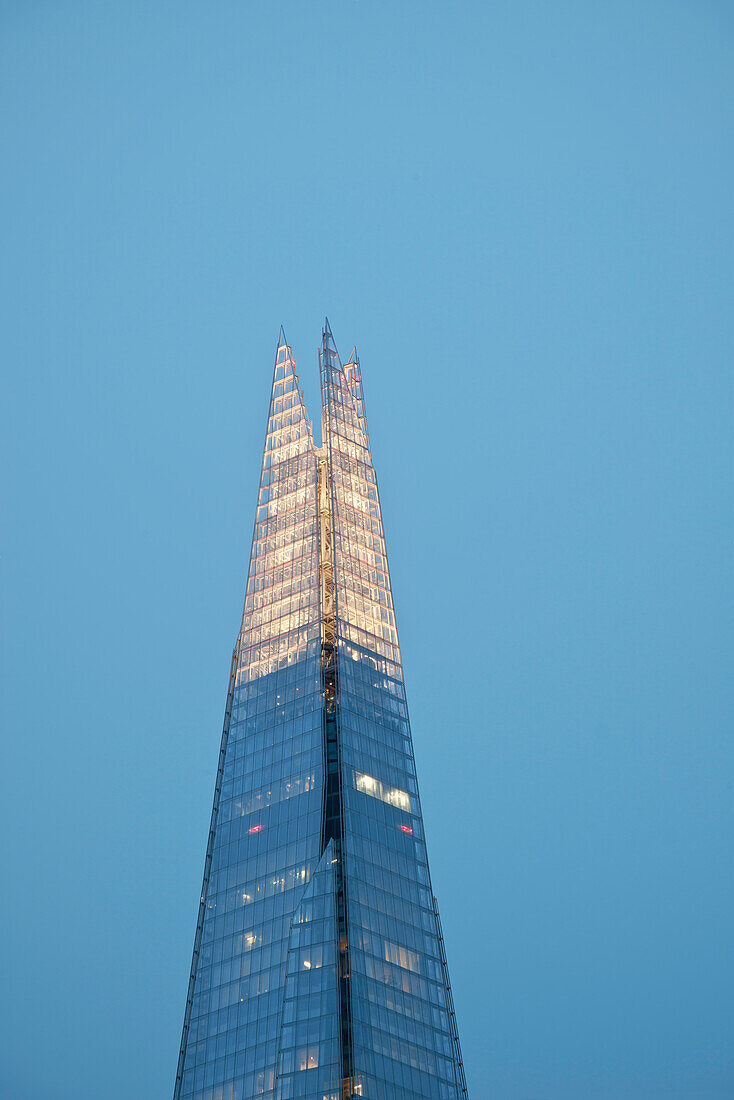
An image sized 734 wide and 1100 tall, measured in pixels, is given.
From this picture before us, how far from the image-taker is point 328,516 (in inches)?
6521

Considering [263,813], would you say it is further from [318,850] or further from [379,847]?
[379,847]

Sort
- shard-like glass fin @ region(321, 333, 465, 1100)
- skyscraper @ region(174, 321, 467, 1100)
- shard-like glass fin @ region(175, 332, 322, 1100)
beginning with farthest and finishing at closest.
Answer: shard-like glass fin @ region(175, 332, 322, 1100) < shard-like glass fin @ region(321, 333, 465, 1100) < skyscraper @ region(174, 321, 467, 1100)

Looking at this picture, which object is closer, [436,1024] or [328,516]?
[436,1024]

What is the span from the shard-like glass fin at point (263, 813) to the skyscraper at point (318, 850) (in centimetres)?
19

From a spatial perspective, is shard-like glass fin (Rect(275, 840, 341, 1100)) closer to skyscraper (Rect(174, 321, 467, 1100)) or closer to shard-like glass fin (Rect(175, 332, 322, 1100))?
skyscraper (Rect(174, 321, 467, 1100))

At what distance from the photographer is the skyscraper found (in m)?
124

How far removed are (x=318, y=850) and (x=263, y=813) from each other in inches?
401

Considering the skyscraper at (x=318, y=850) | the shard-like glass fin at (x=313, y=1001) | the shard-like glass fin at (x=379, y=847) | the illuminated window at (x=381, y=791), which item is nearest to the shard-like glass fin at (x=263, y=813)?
the skyscraper at (x=318, y=850)

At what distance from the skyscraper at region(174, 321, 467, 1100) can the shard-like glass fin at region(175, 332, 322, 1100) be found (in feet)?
0.64

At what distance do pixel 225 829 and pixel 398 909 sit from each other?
856 inches

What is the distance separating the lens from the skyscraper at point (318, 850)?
124438 mm

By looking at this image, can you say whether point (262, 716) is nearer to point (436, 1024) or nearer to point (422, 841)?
point (422, 841)

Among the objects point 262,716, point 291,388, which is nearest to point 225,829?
point 262,716

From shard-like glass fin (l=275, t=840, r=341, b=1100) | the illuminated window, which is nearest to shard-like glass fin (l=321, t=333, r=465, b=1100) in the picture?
the illuminated window
